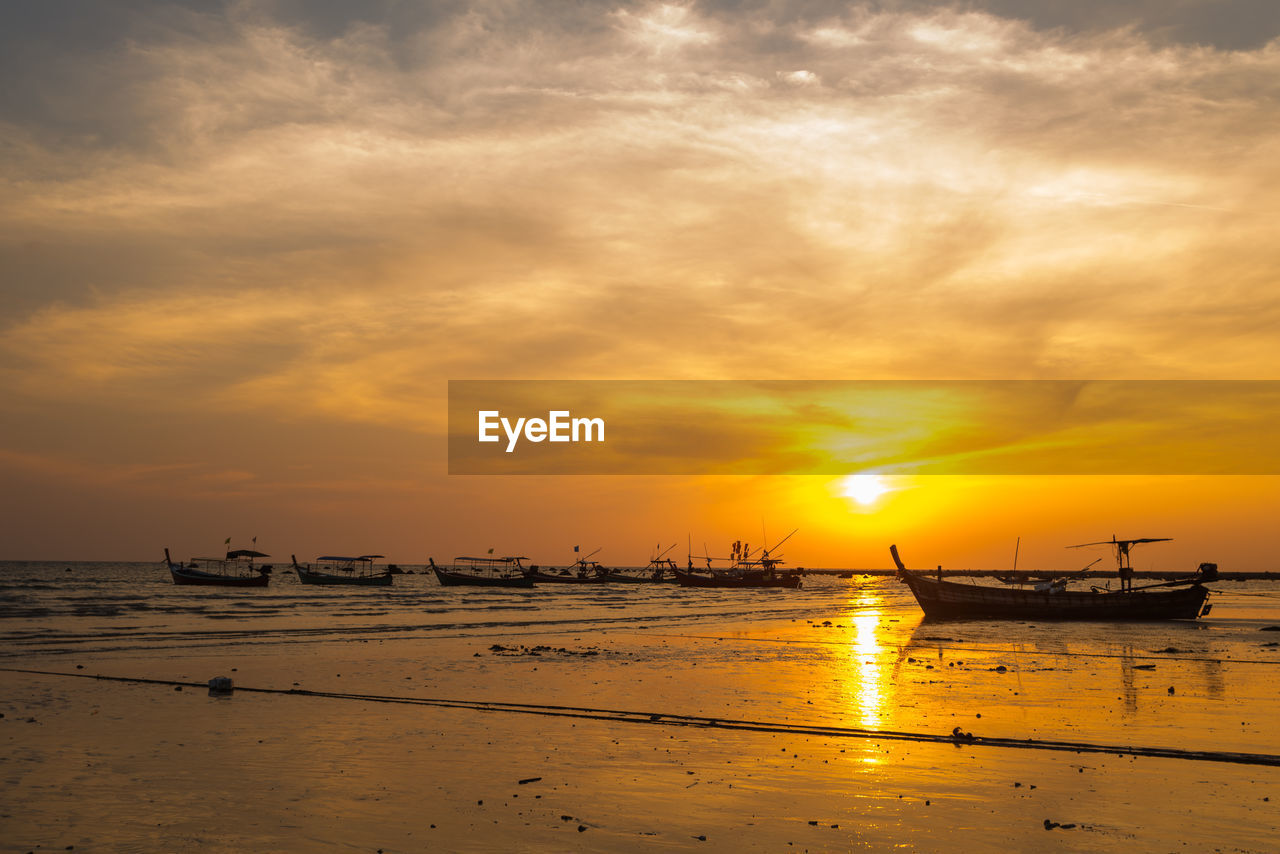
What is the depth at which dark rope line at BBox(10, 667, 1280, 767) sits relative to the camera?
13998 millimetres

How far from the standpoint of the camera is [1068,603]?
185ft

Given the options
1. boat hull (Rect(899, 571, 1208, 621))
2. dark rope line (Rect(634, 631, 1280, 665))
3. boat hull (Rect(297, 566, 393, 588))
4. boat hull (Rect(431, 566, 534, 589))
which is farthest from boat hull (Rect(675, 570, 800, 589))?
dark rope line (Rect(634, 631, 1280, 665))

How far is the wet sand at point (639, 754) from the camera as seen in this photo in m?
10.0

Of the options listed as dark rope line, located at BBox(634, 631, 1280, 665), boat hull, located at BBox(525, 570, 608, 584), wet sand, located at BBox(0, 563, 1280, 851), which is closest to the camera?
wet sand, located at BBox(0, 563, 1280, 851)

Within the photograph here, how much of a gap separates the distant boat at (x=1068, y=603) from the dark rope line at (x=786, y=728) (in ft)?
138

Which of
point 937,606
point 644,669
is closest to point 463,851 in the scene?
point 644,669

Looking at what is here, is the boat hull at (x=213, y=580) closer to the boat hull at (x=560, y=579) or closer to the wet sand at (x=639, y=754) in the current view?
the boat hull at (x=560, y=579)

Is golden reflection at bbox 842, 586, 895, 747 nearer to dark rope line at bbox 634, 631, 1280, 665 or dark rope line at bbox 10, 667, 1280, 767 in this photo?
dark rope line at bbox 634, 631, 1280, 665

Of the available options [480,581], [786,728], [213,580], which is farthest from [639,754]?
[480,581]

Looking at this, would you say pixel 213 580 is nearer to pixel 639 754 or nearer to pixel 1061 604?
pixel 1061 604

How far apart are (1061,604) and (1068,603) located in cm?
40

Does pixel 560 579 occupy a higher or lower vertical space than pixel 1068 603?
lower

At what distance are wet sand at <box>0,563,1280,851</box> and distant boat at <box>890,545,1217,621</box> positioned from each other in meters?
27.3

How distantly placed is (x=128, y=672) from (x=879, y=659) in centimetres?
2184
